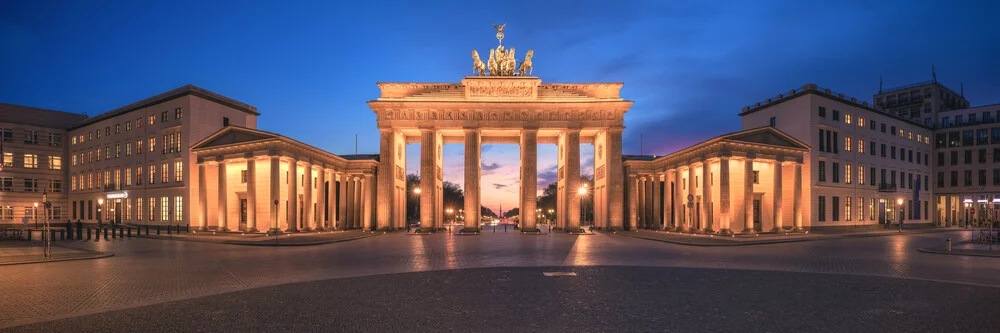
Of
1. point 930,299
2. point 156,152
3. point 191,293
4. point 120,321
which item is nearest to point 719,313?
point 930,299

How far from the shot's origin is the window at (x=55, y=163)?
66.6m

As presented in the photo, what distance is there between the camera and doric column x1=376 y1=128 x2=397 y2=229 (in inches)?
2061

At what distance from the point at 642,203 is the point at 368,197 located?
104 feet

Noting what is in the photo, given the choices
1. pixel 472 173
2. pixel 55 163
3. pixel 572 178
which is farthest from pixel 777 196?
pixel 55 163

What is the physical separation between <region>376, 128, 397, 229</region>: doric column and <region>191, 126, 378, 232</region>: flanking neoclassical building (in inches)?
141

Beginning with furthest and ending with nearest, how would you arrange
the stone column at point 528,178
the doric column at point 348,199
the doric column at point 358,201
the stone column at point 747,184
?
1. the doric column at point 358,201
2. the doric column at point 348,199
3. the stone column at point 528,178
4. the stone column at point 747,184

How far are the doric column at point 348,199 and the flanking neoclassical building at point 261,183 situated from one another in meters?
2.51

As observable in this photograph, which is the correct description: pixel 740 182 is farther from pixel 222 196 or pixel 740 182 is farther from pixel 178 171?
pixel 178 171

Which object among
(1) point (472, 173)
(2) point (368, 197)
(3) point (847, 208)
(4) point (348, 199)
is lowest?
(3) point (847, 208)

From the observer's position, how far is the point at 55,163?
66938 millimetres

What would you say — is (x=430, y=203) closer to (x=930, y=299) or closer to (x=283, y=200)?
(x=283, y=200)

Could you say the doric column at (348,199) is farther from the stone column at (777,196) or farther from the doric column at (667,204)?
the stone column at (777,196)

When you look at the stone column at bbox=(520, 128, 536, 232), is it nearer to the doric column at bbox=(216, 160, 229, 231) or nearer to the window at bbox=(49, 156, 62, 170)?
the doric column at bbox=(216, 160, 229, 231)

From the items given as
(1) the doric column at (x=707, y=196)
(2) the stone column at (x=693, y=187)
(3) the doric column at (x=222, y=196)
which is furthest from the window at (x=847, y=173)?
(3) the doric column at (x=222, y=196)
